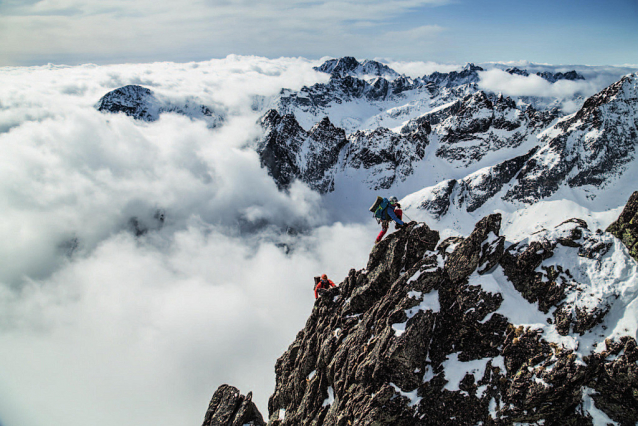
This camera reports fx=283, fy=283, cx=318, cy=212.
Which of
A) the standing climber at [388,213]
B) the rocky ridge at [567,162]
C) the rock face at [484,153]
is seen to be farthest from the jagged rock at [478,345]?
the rocky ridge at [567,162]

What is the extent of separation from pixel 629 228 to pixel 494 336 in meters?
11.4

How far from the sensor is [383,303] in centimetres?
2194

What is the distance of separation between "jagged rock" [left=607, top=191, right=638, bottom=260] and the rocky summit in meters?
0.08

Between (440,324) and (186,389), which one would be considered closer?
(440,324)

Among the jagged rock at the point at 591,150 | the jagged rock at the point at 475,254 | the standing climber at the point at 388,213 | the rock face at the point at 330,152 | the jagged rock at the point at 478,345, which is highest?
the rock face at the point at 330,152

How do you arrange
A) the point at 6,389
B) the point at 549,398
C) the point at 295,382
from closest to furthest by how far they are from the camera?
the point at 549,398 → the point at 295,382 → the point at 6,389

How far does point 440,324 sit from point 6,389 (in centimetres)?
30746

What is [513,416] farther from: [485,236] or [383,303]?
[485,236]

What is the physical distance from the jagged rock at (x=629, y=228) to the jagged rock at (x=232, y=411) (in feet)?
110

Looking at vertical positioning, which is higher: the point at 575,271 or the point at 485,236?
the point at 485,236

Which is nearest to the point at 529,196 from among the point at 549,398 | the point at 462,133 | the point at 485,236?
the point at 462,133

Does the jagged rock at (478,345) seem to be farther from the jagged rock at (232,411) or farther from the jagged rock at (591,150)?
the jagged rock at (591,150)

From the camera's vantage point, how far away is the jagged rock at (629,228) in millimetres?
17906

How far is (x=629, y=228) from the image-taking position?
18.4 meters
